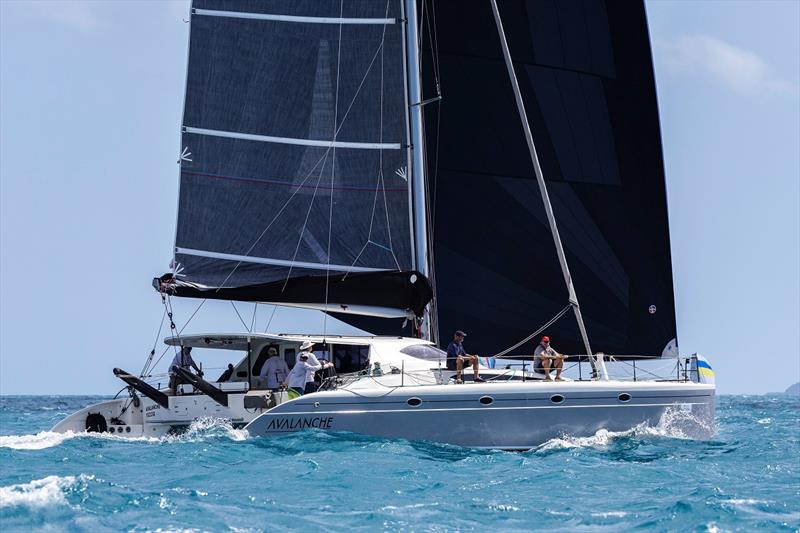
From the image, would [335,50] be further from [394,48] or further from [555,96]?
[555,96]

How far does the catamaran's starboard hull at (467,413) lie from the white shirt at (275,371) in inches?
84.3

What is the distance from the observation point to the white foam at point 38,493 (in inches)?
449

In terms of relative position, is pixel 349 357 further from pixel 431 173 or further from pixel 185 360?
pixel 431 173

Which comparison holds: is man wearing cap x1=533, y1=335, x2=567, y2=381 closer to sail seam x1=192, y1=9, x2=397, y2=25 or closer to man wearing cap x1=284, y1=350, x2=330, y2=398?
man wearing cap x1=284, y1=350, x2=330, y2=398

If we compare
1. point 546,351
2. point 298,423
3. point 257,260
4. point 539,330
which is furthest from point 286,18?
point 298,423

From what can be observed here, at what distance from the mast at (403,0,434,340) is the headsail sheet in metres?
0.89

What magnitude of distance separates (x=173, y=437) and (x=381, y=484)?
5.40 m

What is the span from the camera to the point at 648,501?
41.5ft

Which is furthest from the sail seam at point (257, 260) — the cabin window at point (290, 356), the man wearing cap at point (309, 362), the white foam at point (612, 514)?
the white foam at point (612, 514)

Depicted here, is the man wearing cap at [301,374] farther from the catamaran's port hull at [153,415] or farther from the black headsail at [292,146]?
the black headsail at [292,146]

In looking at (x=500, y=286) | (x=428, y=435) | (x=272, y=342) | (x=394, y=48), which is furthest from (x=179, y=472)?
(x=394, y=48)

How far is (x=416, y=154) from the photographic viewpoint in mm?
21062

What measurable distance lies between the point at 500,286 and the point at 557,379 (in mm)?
3877

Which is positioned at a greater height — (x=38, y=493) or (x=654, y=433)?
(x=654, y=433)
